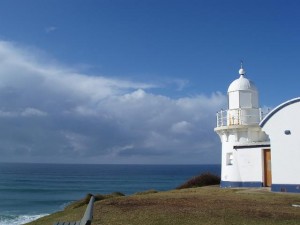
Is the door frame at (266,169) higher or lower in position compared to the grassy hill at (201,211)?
higher

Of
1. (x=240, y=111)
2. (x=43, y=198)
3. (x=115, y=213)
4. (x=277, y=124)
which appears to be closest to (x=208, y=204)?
(x=115, y=213)

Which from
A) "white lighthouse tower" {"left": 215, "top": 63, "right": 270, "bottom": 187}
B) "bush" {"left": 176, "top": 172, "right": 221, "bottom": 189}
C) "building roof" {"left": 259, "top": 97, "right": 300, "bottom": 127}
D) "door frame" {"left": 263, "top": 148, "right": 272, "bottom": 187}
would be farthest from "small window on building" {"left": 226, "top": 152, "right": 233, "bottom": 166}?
"bush" {"left": 176, "top": 172, "right": 221, "bottom": 189}

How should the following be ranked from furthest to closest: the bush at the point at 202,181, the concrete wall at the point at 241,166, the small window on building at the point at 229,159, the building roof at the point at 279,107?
the bush at the point at 202,181, the small window on building at the point at 229,159, the concrete wall at the point at 241,166, the building roof at the point at 279,107

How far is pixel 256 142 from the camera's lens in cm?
2589

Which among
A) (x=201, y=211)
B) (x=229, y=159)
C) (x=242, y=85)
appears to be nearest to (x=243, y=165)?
(x=229, y=159)

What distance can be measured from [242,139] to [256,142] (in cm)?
99

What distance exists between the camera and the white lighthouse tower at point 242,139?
2556 centimetres

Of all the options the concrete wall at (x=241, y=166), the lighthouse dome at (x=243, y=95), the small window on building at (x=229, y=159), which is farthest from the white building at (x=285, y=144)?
the small window on building at (x=229, y=159)

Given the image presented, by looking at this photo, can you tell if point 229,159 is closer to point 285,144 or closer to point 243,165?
point 243,165

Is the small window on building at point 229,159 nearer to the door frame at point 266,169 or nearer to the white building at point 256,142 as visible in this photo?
the white building at point 256,142

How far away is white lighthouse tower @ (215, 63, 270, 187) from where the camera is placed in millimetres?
25562

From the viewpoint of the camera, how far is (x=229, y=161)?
89.2ft

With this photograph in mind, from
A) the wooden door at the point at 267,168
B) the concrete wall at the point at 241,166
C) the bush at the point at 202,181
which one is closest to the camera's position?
the wooden door at the point at 267,168

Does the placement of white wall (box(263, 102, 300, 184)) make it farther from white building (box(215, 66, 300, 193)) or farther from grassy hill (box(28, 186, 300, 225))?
grassy hill (box(28, 186, 300, 225))
